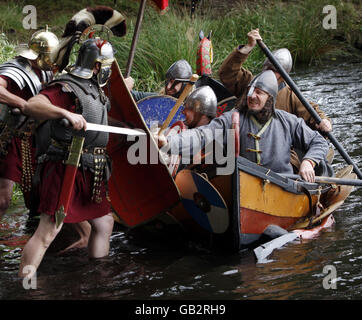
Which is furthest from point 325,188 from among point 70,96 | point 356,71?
point 356,71

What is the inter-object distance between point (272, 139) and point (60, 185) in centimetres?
191

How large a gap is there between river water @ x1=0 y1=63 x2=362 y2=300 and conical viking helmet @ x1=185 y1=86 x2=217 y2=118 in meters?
1.11

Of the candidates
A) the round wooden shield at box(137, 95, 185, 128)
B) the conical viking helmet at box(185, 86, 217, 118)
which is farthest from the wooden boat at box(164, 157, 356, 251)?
the round wooden shield at box(137, 95, 185, 128)

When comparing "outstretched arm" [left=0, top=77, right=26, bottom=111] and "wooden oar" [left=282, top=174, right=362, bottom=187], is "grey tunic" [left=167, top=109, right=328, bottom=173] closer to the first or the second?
"wooden oar" [left=282, top=174, right=362, bottom=187]

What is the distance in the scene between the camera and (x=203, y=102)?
524 cm

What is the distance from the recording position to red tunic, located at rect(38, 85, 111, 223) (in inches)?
156

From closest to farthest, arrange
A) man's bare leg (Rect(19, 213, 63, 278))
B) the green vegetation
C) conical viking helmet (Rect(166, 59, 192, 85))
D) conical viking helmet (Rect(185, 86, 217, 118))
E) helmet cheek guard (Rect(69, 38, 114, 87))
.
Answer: man's bare leg (Rect(19, 213, 63, 278))
helmet cheek guard (Rect(69, 38, 114, 87))
conical viking helmet (Rect(185, 86, 217, 118))
conical viking helmet (Rect(166, 59, 192, 85))
the green vegetation

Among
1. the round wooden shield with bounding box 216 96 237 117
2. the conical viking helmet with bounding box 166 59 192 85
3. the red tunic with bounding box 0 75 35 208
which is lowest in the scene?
the red tunic with bounding box 0 75 35 208

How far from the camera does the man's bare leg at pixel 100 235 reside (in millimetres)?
4359

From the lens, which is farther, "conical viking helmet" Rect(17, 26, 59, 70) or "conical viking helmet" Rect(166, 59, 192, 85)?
"conical viking helmet" Rect(166, 59, 192, 85)

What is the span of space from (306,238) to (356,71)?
27.3 ft

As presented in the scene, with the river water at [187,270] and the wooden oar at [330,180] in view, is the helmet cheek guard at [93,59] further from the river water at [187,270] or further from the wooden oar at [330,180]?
the wooden oar at [330,180]

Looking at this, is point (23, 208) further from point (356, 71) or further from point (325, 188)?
point (356, 71)
